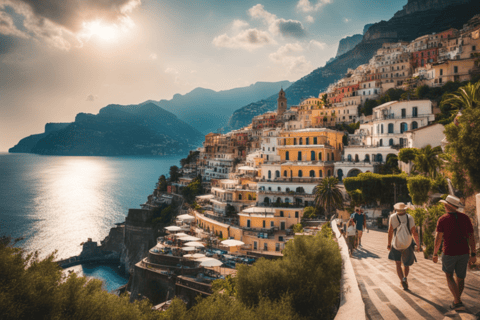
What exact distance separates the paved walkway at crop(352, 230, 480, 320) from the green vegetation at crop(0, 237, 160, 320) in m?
8.29

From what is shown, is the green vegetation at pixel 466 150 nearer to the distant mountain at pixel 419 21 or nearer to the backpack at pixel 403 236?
the backpack at pixel 403 236

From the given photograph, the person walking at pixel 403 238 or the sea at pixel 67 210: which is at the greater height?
the person walking at pixel 403 238

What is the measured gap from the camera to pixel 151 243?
68.2 m

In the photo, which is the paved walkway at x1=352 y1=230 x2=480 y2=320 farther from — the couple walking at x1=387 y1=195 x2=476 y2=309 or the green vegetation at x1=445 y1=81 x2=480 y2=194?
the green vegetation at x1=445 y1=81 x2=480 y2=194

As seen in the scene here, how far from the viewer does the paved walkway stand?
5739 mm

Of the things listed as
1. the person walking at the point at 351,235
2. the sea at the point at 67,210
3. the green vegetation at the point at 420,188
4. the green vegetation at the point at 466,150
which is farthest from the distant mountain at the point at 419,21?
the green vegetation at the point at 466,150

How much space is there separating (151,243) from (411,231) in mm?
68771

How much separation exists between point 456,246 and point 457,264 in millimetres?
374

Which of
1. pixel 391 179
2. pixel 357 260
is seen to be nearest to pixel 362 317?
pixel 357 260

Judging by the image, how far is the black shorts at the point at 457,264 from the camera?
567 centimetres

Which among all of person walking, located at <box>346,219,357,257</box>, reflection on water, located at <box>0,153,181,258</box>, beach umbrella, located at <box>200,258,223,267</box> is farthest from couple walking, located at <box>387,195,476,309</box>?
reflection on water, located at <box>0,153,181,258</box>

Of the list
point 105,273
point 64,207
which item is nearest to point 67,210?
point 64,207

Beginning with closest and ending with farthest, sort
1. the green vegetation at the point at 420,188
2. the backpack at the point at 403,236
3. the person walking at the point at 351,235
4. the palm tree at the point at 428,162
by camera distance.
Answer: the backpack at the point at 403,236, the person walking at the point at 351,235, the green vegetation at the point at 420,188, the palm tree at the point at 428,162

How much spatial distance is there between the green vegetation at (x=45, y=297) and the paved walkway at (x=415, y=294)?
8.29 meters
